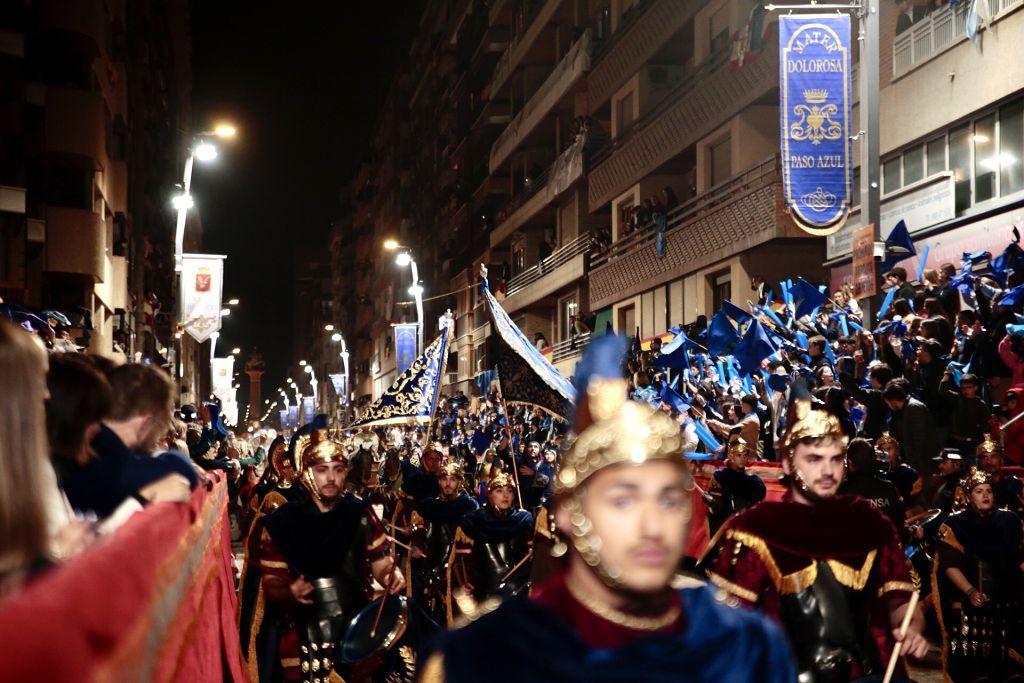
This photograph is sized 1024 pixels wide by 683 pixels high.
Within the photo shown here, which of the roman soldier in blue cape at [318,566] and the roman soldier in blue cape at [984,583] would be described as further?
the roman soldier in blue cape at [984,583]

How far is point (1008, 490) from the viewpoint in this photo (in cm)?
1086

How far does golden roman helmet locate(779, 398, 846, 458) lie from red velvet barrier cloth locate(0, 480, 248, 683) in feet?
8.87

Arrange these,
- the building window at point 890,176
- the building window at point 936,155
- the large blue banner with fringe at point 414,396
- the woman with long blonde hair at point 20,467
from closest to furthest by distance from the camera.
Result: the woman with long blonde hair at point 20,467
the large blue banner with fringe at point 414,396
the building window at point 936,155
the building window at point 890,176

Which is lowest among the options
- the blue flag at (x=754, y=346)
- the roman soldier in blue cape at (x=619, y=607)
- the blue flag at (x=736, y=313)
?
the roman soldier in blue cape at (x=619, y=607)

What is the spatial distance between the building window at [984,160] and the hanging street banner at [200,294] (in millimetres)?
16880

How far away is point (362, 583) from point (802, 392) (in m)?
3.50

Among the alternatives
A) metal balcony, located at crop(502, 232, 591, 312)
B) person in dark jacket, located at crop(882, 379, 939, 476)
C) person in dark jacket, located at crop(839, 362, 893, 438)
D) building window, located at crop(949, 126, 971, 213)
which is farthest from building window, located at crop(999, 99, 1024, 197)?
metal balcony, located at crop(502, 232, 591, 312)

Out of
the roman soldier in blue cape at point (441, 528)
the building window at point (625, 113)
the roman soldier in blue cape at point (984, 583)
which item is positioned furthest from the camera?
the building window at point (625, 113)

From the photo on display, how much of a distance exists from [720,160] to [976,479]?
24.0 m

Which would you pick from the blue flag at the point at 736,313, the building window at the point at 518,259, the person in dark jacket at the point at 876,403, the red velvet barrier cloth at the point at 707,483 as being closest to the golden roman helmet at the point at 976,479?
the red velvet barrier cloth at the point at 707,483

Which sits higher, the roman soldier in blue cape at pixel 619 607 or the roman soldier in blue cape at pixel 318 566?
the roman soldier in blue cape at pixel 619 607

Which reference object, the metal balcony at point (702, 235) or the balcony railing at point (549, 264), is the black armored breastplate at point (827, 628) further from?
the balcony railing at point (549, 264)

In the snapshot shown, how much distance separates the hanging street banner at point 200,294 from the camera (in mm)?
30812

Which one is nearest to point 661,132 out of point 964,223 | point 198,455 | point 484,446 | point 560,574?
point 484,446
